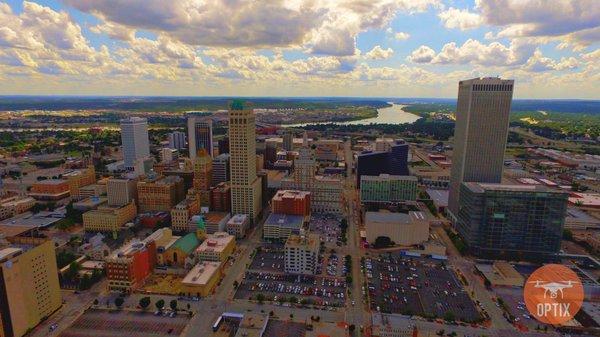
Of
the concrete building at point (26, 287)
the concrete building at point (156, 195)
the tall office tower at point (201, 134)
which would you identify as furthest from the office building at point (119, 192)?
the tall office tower at point (201, 134)

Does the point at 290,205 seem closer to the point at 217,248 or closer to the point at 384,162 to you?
the point at 217,248

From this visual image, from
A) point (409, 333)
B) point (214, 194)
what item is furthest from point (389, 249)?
point (214, 194)

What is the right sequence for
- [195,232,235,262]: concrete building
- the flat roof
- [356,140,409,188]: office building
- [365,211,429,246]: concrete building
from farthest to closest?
1. [356,140,409,188]: office building
2. [365,211,429,246]: concrete building
3. [195,232,235,262]: concrete building
4. the flat roof

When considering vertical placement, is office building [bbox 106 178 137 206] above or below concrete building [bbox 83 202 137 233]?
above

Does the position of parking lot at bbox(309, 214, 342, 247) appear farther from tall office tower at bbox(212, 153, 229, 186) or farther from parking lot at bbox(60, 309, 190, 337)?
parking lot at bbox(60, 309, 190, 337)

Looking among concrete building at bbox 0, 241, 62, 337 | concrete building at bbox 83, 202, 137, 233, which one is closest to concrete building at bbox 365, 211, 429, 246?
concrete building at bbox 83, 202, 137, 233

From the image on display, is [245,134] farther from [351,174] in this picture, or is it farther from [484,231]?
[351,174]
